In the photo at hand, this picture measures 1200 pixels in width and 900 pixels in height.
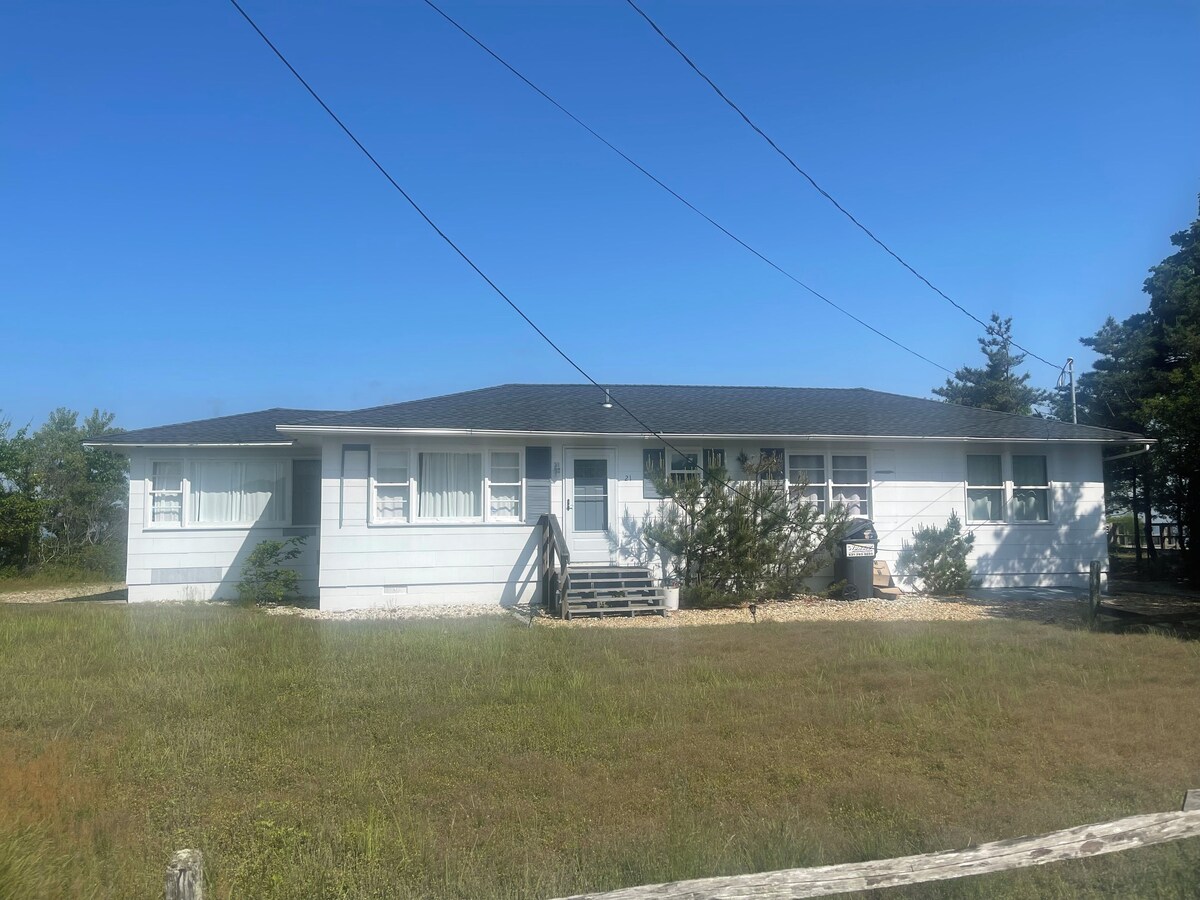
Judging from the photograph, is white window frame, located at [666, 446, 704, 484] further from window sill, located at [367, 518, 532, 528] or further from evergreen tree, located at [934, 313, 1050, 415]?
evergreen tree, located at [934, 313, 1050, 415]

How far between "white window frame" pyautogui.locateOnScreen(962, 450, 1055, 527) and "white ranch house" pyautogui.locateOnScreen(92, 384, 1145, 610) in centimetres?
3

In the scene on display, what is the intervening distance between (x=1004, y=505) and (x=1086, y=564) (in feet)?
6.37

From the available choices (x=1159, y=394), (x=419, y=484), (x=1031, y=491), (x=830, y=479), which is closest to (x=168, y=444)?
(x=419, y=484)

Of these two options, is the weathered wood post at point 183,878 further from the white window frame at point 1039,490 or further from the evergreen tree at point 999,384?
the evergreen tree at point 999,384

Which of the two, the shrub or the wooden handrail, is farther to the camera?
the shrub

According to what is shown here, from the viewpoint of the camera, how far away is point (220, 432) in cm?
1681

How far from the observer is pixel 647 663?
959 cm

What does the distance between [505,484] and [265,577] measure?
14.6 ft

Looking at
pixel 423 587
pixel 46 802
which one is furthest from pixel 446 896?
pixel 423 587

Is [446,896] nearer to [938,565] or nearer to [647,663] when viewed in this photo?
[647,663]

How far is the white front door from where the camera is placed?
50.6ft

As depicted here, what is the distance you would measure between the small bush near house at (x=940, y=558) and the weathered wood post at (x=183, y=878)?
15.0 metres

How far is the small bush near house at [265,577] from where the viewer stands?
1537 cm

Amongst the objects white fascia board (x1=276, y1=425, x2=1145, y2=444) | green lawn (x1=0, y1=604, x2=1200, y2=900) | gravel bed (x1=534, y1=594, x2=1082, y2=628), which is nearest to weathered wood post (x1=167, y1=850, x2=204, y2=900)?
green lawn (x1=0, y1=604, x2=1200, y2=900)
